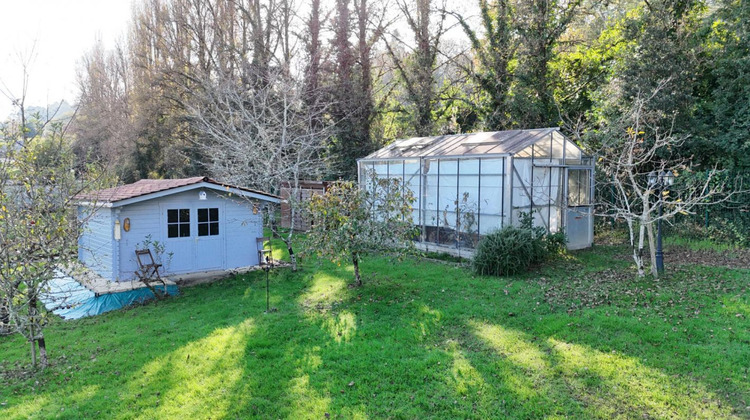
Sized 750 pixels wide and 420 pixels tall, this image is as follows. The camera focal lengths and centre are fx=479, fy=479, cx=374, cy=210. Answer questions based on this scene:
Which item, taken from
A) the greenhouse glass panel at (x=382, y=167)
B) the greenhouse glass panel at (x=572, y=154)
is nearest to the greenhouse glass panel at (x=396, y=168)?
the greenhouse glass panel at (x=382, y=167)

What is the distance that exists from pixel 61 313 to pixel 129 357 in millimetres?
4268

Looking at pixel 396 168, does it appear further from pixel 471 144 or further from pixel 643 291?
pixel 643 291

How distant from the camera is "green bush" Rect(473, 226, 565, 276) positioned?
10258mm

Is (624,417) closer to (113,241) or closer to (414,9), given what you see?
(113,241)

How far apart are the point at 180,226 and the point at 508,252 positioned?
788 centimetres

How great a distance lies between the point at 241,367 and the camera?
20.8ft

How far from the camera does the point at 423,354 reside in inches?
255

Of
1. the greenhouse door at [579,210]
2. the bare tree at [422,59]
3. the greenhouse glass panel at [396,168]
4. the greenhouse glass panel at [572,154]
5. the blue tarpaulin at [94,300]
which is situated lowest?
the blue tarpaulin at [94,300]

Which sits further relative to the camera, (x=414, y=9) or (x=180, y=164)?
(x=180, y=164)

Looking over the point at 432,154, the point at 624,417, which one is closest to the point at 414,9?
the point at 432,154

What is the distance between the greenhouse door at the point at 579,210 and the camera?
13.0 meters

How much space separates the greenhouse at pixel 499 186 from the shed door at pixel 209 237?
4.18 metres

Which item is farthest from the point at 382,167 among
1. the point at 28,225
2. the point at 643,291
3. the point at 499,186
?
the point at 28,225

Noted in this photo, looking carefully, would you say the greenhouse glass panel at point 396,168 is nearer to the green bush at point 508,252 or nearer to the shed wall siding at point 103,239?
the green bush at point 508,252
